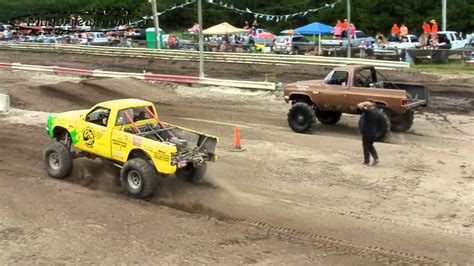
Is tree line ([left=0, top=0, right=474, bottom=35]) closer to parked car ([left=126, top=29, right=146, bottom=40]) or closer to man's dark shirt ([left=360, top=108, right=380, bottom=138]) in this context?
parked car ([left=126, top=29, right=146, bottom=40])

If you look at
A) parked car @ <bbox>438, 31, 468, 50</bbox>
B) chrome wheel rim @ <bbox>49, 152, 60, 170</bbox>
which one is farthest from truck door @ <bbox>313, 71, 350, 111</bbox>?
parked car @ <bbox>438, 31, 468, 50</bbox>

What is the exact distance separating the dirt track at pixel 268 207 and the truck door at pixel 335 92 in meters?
0.83

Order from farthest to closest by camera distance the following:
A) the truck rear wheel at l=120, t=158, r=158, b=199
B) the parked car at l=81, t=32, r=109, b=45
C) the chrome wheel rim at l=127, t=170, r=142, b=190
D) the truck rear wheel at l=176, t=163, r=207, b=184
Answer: the parked car at l=81, t=32, r=109, b=45 < the truck rear wheel at l=176, t=163, r=207, b=184 < the chrome wheel rim at l=127, t=170, r=142, b=190 < the truck rear wheel at l=120, t=158, r=158, b=199

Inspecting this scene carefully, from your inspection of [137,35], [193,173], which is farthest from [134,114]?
[137,35]

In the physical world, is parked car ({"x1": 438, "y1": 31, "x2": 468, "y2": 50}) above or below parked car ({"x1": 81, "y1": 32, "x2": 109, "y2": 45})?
below

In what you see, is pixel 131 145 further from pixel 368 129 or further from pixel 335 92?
pixel 335 92

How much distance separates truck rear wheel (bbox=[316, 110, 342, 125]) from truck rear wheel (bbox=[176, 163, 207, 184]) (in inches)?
276

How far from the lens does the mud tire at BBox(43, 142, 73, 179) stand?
11.4m

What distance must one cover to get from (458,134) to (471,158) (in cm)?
295

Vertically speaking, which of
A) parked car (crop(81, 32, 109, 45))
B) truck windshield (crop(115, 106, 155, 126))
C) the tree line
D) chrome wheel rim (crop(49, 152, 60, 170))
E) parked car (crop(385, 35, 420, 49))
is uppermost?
the tree line

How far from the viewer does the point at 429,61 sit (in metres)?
29.2

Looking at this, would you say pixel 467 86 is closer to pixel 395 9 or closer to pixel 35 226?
pixel 35 226

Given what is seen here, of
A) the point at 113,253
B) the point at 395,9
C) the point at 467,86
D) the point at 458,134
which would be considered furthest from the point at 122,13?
the point at 113,253

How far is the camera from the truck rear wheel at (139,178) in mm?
10062
